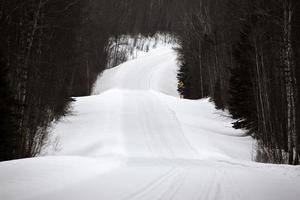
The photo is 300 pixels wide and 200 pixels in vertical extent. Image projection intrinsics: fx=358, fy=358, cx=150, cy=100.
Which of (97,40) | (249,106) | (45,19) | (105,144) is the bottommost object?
(105,144)

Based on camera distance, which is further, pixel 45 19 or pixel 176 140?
pixel 176 140

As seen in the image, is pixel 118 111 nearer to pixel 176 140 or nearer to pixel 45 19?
pixel 176 140

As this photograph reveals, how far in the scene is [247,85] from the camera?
25.9 meters

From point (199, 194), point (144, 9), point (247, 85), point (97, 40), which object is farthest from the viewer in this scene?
point (144, 9)

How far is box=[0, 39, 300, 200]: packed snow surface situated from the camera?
8.23 meters

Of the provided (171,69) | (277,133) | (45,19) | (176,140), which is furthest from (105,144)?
(171,69)

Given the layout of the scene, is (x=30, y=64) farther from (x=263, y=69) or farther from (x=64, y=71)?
(x=263, y=69)

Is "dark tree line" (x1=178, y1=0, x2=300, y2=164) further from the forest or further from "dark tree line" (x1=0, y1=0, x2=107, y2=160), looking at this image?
"dark tree line" (x1=0, y1=0, x2=107, y2=160)

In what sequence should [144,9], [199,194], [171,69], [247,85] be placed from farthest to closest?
[144,9]
[171,69]
[247,85]
[199,194]

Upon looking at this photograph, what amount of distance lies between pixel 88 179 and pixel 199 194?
10.2 feet

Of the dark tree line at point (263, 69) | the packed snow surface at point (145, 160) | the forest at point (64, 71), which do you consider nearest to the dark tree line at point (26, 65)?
the forest at point (64, 71)

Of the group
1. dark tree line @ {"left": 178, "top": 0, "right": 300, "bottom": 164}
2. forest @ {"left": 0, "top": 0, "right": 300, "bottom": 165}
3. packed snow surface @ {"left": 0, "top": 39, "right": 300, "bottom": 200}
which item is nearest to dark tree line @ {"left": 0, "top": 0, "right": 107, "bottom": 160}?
forest @ {"left": 0, "top": 0, "right": 300, "bottom": 165}

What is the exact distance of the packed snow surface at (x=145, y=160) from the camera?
823cm

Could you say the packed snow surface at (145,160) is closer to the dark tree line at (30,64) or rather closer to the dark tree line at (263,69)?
the dark tree line at (263,69)
